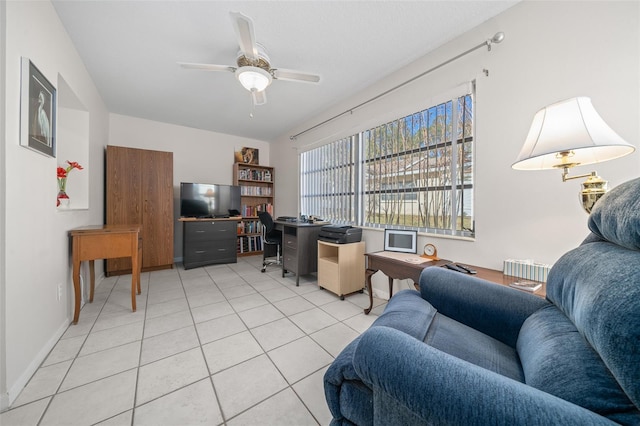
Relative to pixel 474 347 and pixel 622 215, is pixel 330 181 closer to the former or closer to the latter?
pixel 474 347

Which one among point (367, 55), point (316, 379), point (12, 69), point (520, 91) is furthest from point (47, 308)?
point (520, 91)

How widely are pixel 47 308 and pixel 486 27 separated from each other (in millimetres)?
3962

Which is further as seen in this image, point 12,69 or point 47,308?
point 47,308

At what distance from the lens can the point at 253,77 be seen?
212 cm

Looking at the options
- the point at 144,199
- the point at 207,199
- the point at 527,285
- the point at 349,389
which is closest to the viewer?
the point at 349,389

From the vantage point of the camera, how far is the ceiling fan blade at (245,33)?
1492 mm

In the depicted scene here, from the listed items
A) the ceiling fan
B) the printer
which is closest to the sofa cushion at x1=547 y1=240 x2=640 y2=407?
the printer

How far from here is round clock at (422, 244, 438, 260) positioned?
212 centimetres

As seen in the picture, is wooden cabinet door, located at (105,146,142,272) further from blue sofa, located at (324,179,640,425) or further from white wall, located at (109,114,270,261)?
blue sofa, located at (324,179,640,425)

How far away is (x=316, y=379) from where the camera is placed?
142 centimetres

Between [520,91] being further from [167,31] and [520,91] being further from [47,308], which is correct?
[47,308]

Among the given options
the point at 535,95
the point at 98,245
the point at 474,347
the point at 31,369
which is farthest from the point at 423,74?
the point at 31,369

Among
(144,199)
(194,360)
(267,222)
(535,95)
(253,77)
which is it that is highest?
(253,77)

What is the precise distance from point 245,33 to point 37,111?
1473 mm
